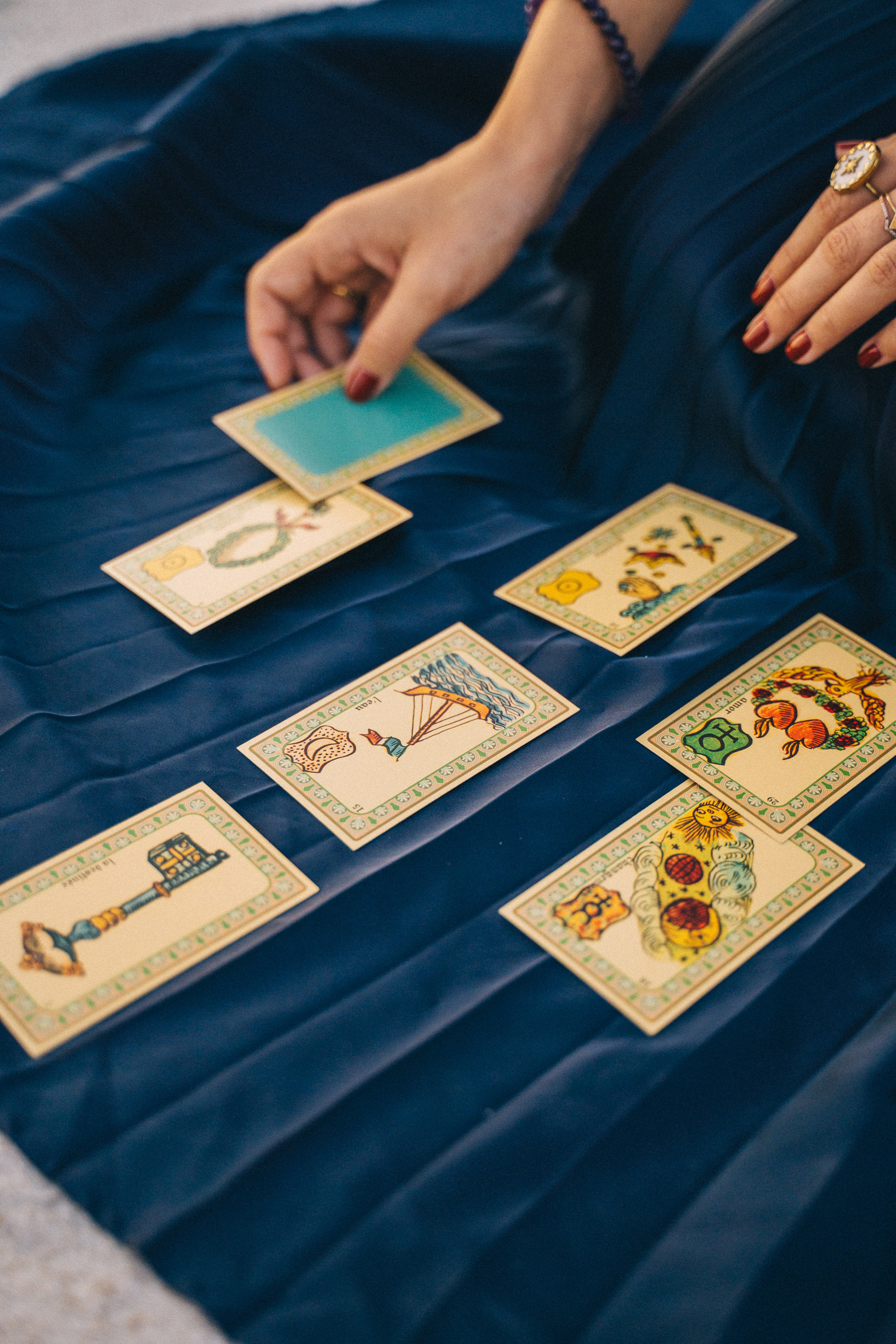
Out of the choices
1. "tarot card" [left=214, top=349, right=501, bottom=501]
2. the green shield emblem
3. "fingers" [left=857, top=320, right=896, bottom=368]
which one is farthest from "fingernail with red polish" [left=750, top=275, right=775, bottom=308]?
the green shield emblem

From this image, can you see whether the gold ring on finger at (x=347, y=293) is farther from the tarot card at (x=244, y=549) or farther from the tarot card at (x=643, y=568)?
the tarot card at (x=643, y=568)

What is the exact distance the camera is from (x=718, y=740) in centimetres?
81

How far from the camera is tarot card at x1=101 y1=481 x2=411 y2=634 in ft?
3.07

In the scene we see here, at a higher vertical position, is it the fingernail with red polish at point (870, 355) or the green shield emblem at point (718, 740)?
the fingernail with red polish at point (870, 355)

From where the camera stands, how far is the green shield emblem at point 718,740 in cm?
80

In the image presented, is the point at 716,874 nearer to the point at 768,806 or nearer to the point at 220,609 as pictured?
the point at 768,806

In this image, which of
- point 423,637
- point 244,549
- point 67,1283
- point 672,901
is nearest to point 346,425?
point 244,549

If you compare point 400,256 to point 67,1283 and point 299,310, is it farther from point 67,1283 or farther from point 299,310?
point 67,1283

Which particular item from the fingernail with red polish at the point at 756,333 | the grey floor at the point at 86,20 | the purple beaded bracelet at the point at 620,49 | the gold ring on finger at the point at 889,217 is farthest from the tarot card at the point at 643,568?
the grey floor at the point at 86,20

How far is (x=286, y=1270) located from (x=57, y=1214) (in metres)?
0.14

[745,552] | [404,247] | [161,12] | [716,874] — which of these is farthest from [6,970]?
[161,12]

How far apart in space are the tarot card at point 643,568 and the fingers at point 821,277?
0.17 metres

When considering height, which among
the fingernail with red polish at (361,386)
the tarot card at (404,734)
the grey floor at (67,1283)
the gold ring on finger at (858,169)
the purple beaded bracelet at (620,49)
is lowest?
the grey floor at (67,1283)

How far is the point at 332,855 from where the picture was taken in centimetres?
75
